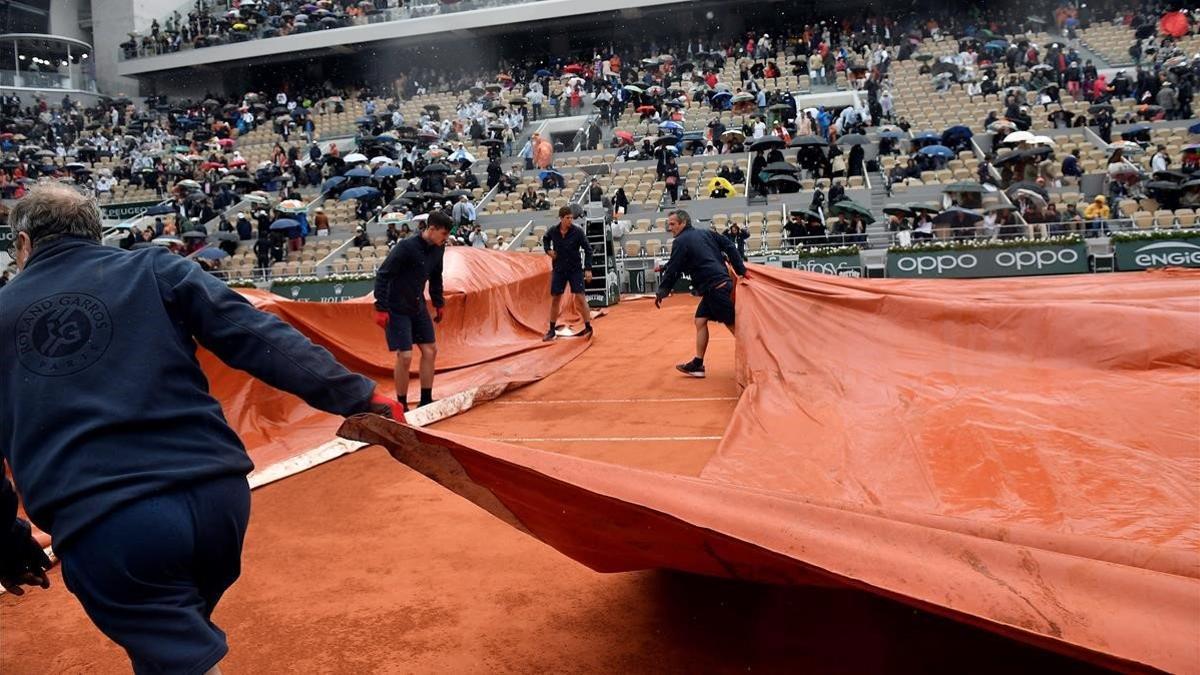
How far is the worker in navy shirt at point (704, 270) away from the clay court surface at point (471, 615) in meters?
2.48

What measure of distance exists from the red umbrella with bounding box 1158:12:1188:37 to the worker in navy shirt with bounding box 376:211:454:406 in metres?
25.5

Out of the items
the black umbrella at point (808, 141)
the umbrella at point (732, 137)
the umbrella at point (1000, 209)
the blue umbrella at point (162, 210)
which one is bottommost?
the umbrella at point (1000, 209)

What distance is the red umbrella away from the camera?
917 inches

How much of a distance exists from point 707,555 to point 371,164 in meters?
22.2

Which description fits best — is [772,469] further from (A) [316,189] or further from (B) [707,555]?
(A) [316,189]

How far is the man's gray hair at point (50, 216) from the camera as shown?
1970 mm

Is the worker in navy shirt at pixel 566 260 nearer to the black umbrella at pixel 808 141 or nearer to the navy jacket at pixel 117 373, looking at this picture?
the navy jacket at pixel 117 373

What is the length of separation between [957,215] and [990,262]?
54.2 inches

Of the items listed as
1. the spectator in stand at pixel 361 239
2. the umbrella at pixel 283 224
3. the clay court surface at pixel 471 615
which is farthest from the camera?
the umbrella at pixel 283 224

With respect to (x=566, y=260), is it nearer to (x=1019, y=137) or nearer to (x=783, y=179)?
(x=783, y=179)

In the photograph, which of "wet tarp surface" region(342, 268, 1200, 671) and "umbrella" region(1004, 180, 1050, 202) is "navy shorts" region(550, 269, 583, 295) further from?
"umbrella" region(1004, 180, 1050, 202)

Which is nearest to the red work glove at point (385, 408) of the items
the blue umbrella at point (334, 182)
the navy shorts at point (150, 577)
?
the navy shorts at point (150, 577)

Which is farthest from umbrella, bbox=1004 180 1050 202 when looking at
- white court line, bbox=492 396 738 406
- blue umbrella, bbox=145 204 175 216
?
blue umbrella, bbox=145 204 175 216

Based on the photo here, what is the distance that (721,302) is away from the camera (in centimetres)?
689
